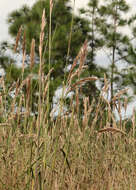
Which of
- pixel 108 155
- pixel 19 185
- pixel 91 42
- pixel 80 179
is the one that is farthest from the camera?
pixel 91 42

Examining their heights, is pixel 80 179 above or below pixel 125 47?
below

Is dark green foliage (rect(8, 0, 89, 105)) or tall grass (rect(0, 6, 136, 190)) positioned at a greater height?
dark green foliage (rect(8, 0, 89, 105))

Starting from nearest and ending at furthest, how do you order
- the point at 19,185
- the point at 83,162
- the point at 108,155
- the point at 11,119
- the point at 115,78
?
the point at 19,185
the point at 11,119
the point at 83,162
the point at 108,155
the point at 115,78

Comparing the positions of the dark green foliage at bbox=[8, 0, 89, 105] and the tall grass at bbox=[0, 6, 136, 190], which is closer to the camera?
the tall grass at bbox=[0, 6, 136, 190]

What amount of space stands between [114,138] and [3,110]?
1051mm

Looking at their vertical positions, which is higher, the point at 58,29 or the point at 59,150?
the point at 58,29

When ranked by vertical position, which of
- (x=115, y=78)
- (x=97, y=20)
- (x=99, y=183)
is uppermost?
(x=97, y=20)

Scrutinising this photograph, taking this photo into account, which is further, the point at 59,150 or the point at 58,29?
the point at 58,29

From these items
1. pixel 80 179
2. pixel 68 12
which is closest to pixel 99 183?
Result: pixel 80 179

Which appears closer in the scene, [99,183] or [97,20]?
[99,183]

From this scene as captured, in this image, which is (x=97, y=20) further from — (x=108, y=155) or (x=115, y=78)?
(x=108, y=155)

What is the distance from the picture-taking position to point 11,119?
6.26 ft

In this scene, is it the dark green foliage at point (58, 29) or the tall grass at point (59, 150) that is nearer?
the tall grass at point (59, 150)

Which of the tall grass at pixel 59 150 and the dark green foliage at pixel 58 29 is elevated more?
the dark green foliage at pixel 58 29
